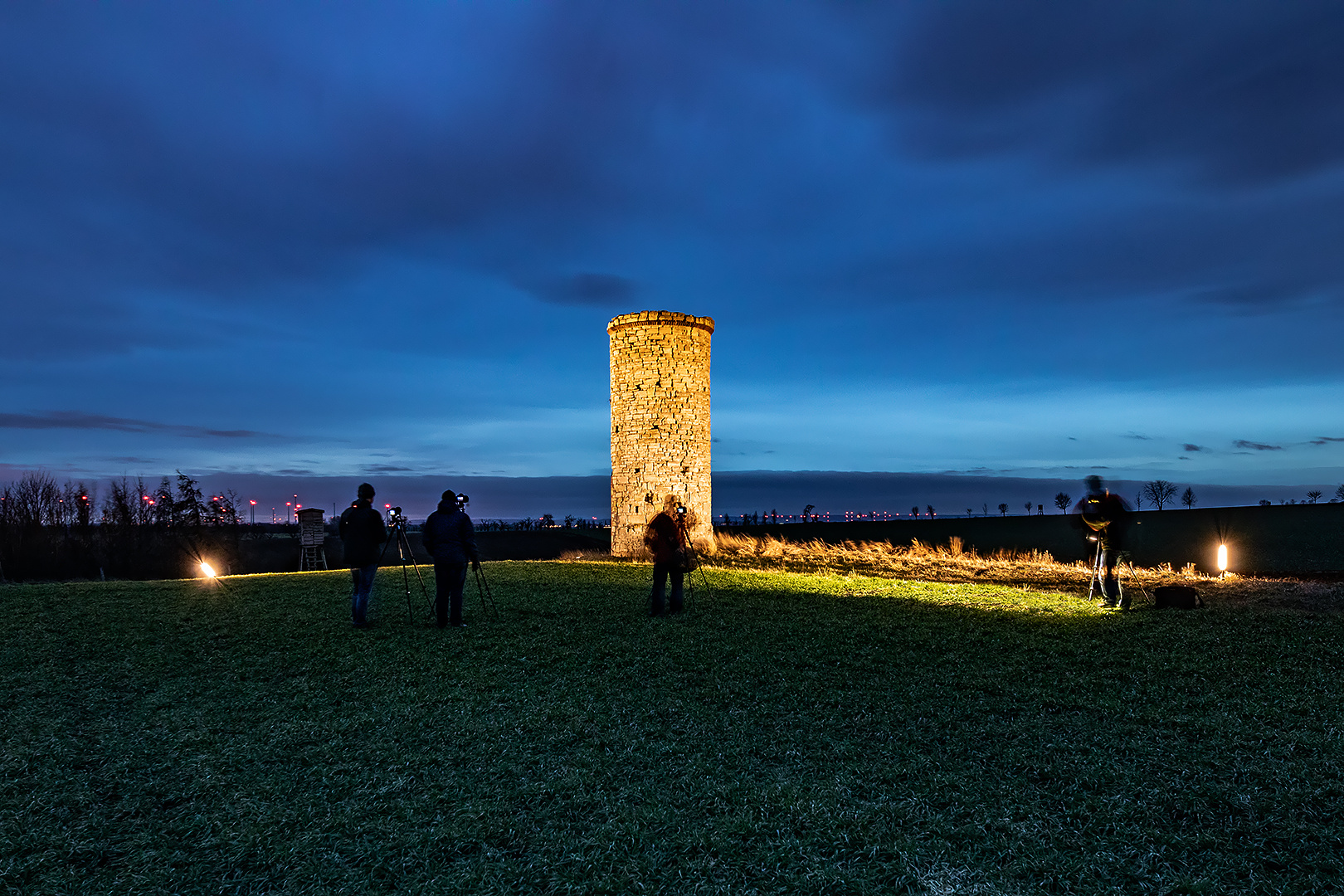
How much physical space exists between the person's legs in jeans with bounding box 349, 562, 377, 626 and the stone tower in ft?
33.9

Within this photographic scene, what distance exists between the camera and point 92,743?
18.8 ft

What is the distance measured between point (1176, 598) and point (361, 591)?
476 inches

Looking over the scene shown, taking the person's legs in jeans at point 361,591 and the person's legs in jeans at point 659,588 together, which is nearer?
the person's legs in jeans at point 361,591

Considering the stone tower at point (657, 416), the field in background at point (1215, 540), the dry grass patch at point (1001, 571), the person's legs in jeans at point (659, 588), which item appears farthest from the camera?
the field in background at point (1215, 540)

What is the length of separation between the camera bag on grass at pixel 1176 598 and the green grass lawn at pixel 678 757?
37.0 inches

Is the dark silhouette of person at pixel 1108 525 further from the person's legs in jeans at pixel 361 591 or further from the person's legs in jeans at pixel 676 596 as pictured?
the person's legs in jeans at pixel 361 591

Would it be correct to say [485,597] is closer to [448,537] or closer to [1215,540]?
[448,537]

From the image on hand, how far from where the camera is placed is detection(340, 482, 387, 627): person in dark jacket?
10.1 m

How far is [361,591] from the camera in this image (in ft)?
33.4

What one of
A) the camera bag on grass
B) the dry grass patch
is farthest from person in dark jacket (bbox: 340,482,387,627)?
the camera bag on grass

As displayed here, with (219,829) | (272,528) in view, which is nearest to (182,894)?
(219,829)

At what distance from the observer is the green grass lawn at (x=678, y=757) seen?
151 inches

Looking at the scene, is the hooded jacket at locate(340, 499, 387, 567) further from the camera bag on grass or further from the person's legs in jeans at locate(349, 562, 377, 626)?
the camera bag on grass

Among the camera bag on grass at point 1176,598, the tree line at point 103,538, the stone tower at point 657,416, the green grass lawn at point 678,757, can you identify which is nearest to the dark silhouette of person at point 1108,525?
the camera bag on grass at point 1176,598
